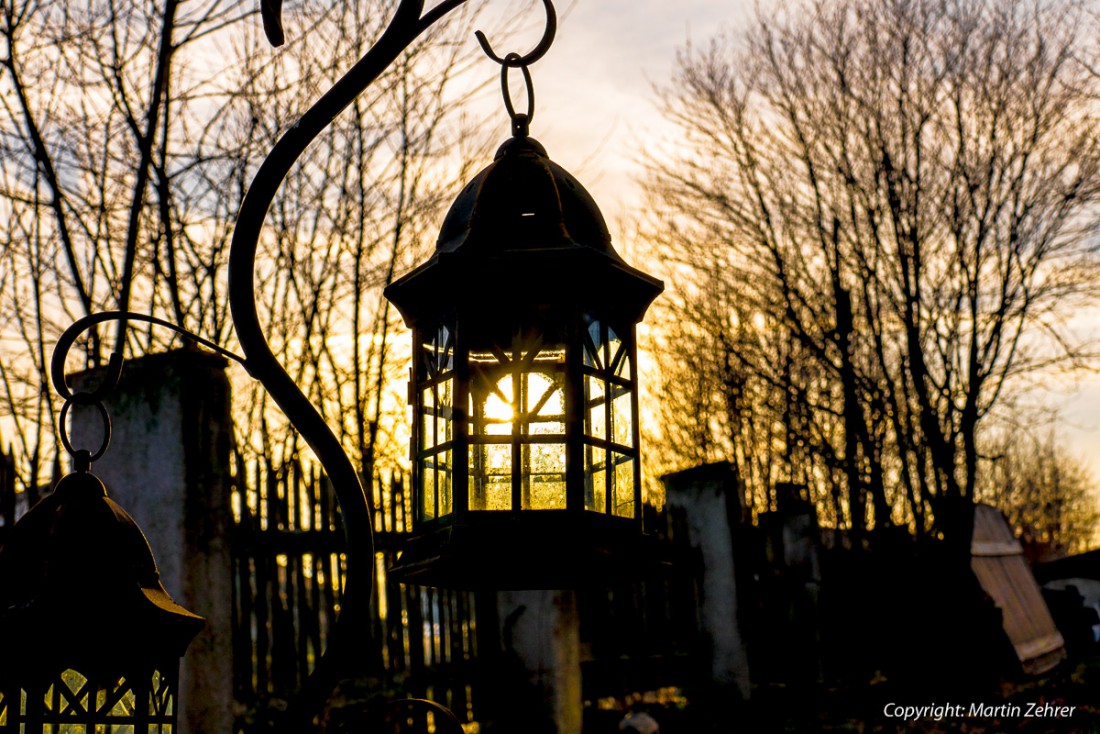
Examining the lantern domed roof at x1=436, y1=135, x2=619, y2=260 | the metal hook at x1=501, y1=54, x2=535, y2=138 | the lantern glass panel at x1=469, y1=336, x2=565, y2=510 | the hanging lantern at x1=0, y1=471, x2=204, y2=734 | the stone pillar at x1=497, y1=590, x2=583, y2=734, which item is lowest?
the stone pillar at x1=497, y1=590, x2=583, y2=734

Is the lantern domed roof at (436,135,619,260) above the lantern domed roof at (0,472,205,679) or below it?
above

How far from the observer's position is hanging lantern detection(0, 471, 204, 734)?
212cm

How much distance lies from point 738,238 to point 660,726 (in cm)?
697

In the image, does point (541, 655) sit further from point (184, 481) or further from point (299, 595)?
point (184, 481)

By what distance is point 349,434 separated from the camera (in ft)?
35.6

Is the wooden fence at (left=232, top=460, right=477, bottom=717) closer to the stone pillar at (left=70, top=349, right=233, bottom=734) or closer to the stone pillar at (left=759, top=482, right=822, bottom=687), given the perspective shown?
the stone pillar at (left=70, top=349, right=233, bottom=734)

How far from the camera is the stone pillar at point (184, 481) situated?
5.80 metres

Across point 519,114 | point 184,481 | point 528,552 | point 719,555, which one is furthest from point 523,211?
point 719,555

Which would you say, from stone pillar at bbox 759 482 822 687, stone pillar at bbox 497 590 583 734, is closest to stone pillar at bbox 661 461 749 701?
stone pillar at bbox 759 482 822 687

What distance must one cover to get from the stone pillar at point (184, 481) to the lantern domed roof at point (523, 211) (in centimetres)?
350

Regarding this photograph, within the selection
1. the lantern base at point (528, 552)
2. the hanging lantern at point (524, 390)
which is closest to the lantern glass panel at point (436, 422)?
the hanging lantern at point (524, 390)

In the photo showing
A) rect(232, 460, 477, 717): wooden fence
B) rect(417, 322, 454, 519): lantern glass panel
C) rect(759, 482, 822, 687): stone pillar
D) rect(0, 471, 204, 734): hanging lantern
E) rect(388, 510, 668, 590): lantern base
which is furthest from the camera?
rect(759, 482, 822, 687): stone pillar

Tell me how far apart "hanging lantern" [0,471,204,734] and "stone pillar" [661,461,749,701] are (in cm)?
805

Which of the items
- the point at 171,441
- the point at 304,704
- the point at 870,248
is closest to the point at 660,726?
the point at 171,441
